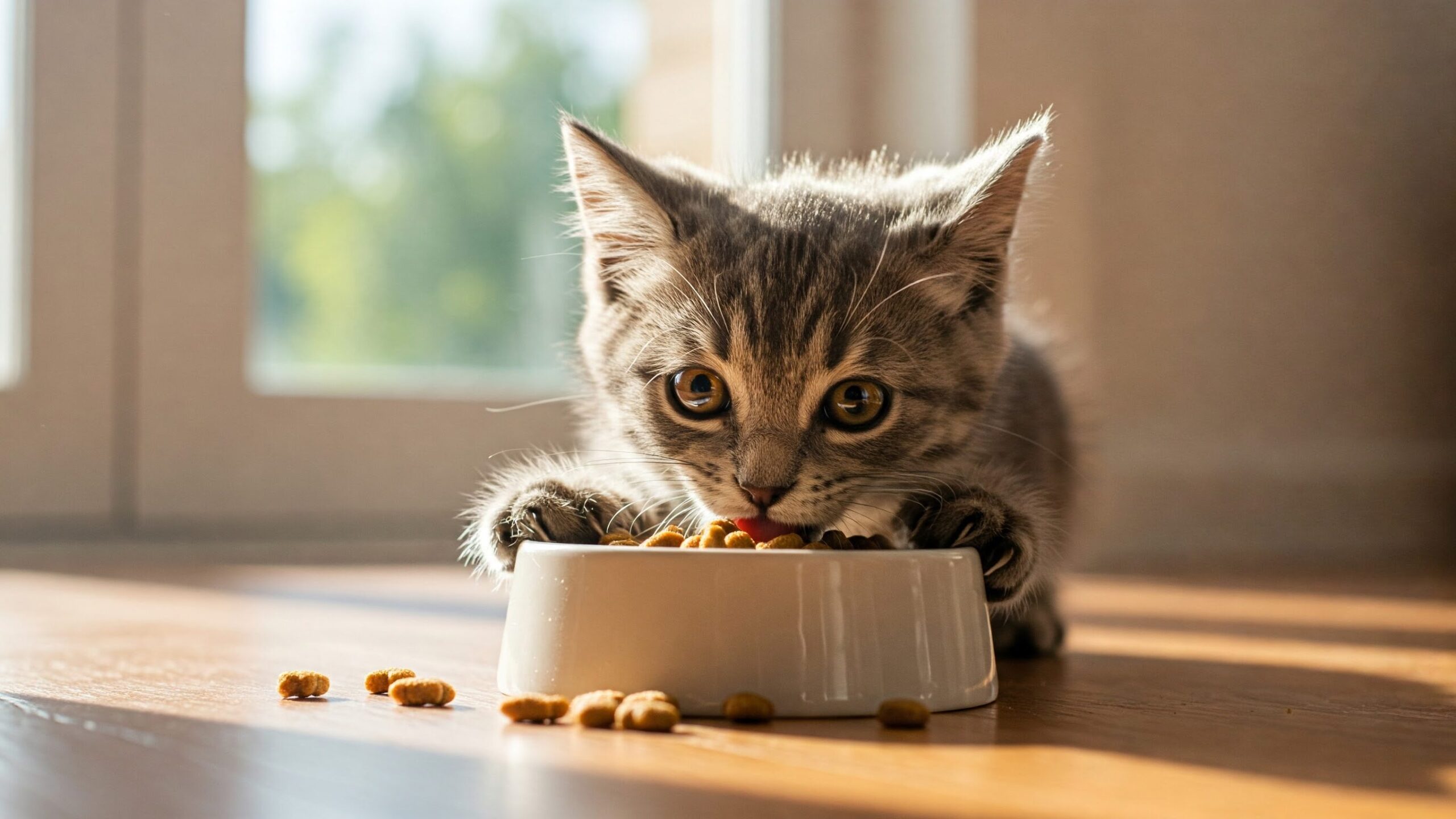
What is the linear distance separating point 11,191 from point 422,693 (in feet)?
7.58

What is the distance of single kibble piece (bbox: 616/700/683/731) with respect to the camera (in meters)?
1.03

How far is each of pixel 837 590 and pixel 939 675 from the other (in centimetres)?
14

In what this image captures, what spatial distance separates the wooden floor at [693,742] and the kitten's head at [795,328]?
0.96ft

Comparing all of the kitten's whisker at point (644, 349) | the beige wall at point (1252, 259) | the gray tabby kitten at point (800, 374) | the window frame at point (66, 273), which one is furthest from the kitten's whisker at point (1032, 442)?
the window frame at point (66, 273)

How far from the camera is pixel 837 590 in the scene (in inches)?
43.6

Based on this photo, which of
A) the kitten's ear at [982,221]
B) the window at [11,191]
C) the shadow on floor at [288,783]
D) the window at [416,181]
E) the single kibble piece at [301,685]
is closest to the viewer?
the shadow on floor at [288,783]

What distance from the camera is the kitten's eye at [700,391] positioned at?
1417 mm

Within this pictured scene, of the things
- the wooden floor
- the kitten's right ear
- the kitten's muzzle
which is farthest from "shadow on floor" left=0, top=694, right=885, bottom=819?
the kitten's right ear

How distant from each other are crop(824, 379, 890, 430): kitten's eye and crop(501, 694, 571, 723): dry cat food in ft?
1.51

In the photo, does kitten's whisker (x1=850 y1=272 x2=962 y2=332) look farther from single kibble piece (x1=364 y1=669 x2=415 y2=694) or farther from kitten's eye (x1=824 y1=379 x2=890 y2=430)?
single kibble piece (x1=364 y1=669 x2=415 y2=694)

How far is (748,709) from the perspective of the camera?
1.07 metres

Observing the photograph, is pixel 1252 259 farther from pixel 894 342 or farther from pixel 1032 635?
pixel 894 342

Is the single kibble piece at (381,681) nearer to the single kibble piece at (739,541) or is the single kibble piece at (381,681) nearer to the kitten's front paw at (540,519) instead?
the kitten's front paw at (540,519)

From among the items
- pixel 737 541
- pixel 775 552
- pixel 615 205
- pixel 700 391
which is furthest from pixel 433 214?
pixel 775 552
